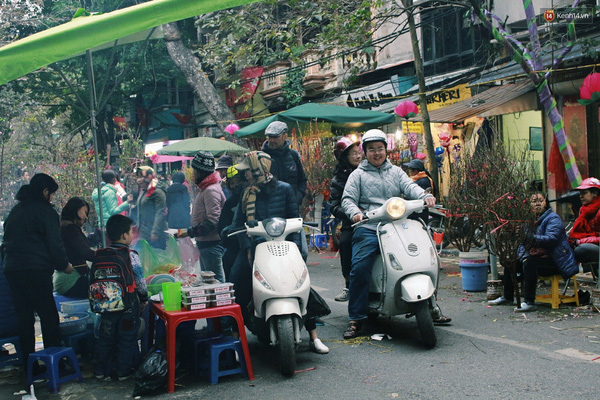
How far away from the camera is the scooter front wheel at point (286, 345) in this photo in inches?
189

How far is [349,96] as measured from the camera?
21328 mm

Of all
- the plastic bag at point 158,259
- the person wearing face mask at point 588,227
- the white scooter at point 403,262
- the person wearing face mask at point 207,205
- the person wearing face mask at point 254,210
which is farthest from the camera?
the person wearing face mask at point 588,227

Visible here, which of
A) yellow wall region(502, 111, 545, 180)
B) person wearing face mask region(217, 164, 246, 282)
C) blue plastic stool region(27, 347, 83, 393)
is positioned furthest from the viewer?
yellow wall region(502, 111, 545, 180)

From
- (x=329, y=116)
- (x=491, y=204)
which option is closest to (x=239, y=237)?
(x=491, y=204)

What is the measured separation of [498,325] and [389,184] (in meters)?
1.76

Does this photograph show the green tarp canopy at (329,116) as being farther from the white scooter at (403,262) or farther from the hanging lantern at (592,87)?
the white scooter at (403,262)

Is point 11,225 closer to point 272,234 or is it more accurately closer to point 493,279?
point 272,234

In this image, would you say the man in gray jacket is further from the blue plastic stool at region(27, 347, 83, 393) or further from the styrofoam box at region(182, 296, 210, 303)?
the blue plastic stool at region(27, 347, 83, 393)

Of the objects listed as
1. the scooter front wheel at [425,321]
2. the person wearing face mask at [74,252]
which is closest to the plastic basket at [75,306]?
the person wearing face mask at [74,252]

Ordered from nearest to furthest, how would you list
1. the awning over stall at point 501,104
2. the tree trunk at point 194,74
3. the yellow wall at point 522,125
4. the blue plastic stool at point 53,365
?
the blue plastic stool at point 53,365, the awning over stall at point 501,104, the yellow wall at point 522,125, the tree trunk at point 194,74

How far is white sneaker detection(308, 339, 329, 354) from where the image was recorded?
18.0 feet

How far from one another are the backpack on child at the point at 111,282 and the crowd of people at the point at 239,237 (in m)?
0.09

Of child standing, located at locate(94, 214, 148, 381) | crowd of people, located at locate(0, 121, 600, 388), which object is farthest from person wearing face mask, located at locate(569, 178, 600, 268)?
child standing, located at locate(94, 214, 148, 381)

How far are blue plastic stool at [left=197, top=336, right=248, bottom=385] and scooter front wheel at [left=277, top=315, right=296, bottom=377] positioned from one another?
1.04 feet
